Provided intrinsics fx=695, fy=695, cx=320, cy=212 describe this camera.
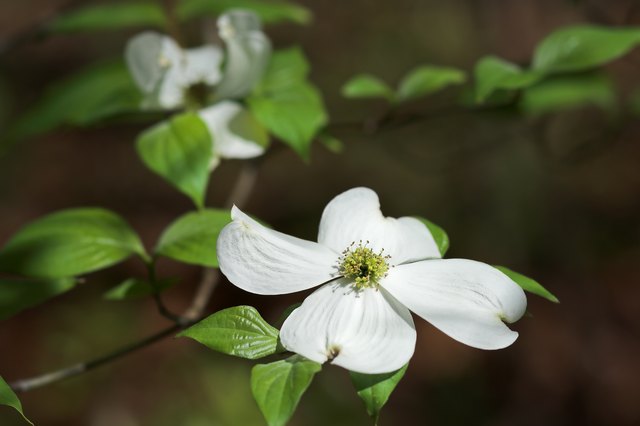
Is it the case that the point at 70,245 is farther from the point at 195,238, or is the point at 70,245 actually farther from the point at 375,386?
the point at 375,386

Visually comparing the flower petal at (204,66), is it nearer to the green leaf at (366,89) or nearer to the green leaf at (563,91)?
the green leaf at (366,89)

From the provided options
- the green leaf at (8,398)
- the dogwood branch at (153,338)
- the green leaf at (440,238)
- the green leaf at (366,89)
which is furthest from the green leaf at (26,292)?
the green leaf at (366,89)

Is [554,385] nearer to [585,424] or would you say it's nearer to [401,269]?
[585,424]

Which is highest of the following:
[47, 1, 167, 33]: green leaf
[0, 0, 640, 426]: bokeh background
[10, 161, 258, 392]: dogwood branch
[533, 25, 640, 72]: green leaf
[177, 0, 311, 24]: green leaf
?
[533, 25, 640, 72]: green leaf

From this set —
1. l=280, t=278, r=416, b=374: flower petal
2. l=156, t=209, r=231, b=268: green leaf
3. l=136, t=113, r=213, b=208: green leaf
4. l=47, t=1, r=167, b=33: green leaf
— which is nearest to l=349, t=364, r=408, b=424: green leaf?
l=280, t=278, r=416, b=374: flower petal

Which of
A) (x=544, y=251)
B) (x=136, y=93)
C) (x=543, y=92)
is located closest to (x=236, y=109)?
(x=136, y=93)

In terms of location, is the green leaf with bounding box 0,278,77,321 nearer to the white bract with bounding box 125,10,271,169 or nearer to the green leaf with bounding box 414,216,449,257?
the white bract with bounding box 125,10,271,169

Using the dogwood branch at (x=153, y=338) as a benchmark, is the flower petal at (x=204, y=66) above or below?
above

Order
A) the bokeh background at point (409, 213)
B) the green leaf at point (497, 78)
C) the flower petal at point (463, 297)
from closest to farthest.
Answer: the flower petal at point (463, 297), the green leaf at point (497, 78), the bokeh background at point (409, 213)
